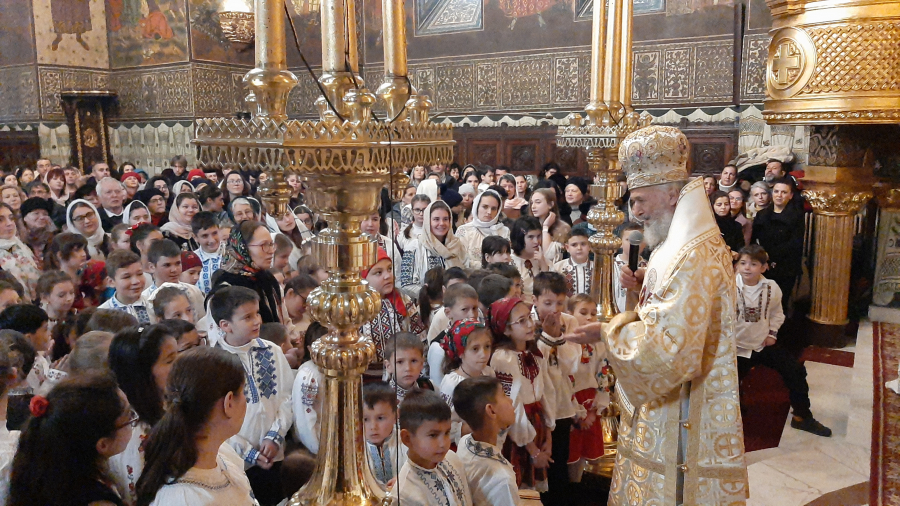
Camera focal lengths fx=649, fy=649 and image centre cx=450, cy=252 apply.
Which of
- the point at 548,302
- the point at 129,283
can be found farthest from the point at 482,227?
the point at 129,283

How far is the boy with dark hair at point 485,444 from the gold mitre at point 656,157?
0.97m

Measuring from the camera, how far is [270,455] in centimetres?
267

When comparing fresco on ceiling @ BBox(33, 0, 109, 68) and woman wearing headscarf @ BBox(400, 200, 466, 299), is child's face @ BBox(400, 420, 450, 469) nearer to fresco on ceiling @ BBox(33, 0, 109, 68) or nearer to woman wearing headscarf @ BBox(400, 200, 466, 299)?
woman wearing headscarf @ BBox(400, 200, 466, 299)

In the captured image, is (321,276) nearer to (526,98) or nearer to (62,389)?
(62,389)

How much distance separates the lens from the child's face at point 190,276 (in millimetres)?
4164

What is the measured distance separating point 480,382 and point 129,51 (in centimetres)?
1367

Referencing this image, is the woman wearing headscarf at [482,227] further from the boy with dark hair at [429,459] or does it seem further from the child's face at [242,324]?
the boy with dark hair at [429,459]

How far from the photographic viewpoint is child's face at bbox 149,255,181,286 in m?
3.73

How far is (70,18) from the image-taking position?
41.8 ft

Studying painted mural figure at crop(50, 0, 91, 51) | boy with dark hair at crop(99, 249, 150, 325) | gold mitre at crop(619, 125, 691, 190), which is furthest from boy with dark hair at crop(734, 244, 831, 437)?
painted mural figure at crop(50, 0, 91, 51)

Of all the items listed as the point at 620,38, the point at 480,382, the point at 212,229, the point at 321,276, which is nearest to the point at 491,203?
the point at 321,276

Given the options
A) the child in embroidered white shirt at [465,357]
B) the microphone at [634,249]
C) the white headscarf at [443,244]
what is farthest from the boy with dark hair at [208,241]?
the microphone at [634,249]

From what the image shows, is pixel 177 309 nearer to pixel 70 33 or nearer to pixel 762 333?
pixel 762 333

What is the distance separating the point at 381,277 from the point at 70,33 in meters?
12.4
